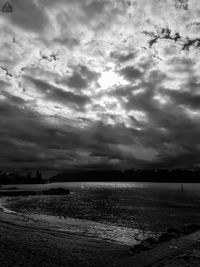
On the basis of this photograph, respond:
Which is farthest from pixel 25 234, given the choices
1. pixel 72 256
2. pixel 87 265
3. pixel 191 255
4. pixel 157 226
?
pixel 157 226

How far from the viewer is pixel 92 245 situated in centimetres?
2170

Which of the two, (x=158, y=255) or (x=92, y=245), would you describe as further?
(x=92, y=245)

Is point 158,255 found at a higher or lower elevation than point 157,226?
higher

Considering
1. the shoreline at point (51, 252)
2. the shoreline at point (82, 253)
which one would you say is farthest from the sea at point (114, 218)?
the shoreline at point (82, 253)

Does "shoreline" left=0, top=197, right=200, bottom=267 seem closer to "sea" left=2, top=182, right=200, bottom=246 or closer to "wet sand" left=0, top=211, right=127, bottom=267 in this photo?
"wet sand" left=0, top=211, right=127, bottom=267

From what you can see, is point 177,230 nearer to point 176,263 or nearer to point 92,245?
point 92,245

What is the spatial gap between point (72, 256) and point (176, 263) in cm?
881

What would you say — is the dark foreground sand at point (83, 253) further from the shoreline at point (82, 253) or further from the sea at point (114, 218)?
the sea at point (114, 218)

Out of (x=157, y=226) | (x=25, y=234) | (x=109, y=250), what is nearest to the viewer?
(x=109, y=250)

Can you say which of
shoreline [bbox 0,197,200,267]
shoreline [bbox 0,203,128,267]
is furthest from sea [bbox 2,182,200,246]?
shoreline [bbox 0,197,200,267]

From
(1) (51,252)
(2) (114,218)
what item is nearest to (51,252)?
(1) (51,252)

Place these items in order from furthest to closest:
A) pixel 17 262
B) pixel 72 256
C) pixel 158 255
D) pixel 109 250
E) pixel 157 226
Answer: pixel 157 226
pixel 109 250
pixel 72 256
pixel 17 262
pixel 158 255

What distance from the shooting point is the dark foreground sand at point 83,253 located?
12.5 meters

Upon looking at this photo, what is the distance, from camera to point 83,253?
18.4 m
